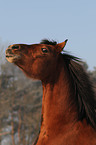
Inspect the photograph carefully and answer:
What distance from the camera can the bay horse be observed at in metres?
2.94

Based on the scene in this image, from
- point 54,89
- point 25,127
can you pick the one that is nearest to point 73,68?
point 54,89

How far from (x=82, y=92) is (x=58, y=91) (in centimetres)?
31

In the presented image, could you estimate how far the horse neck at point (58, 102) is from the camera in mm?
2984

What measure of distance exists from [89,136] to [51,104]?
616 mm

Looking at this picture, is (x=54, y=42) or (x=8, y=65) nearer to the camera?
(x=54, y=42)

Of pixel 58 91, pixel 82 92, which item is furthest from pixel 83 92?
pixel 58 91

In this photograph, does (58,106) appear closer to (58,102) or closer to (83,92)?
(58,102)

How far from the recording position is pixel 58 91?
3.07 metres

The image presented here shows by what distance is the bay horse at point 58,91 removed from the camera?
294cm

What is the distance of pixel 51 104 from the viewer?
3.06 m

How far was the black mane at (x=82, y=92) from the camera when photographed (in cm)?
302

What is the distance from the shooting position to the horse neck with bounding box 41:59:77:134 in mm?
2984

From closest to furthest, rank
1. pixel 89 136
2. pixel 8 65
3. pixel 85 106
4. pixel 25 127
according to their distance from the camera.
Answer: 1. pixel 89 136
2. pixel 85 106
3. pixel 8 65
4. pixel 25 127

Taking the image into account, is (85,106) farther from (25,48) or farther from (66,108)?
(25,48)
